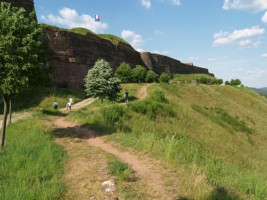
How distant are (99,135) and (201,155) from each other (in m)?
5.32

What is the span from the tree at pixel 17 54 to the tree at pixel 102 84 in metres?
15.4

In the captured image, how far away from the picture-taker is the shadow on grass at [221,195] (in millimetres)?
7597

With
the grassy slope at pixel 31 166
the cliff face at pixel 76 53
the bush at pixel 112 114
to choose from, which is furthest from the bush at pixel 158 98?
the grassy slope at pixel 31 166

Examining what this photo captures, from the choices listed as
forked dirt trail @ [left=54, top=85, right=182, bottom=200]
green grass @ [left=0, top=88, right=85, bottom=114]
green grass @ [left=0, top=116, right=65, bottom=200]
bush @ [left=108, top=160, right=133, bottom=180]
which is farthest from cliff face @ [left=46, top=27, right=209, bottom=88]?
bush @ [left=108, top=160, right=133, bottom=180]

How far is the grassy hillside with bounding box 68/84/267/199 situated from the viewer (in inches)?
345

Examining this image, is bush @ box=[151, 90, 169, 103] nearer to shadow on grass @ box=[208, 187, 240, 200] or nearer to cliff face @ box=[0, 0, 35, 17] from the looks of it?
shadow on grass @ box=[208, 187, 240, 200]

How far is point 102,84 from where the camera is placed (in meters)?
29.4

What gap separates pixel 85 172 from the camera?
371 inches

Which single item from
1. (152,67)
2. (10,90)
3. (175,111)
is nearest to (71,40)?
(175,111)

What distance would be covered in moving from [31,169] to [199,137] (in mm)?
17495

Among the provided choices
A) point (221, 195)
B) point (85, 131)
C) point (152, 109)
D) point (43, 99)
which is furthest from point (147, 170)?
point (43, 99)

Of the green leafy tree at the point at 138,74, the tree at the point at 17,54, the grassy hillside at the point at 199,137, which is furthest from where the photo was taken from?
the green leafy tree at the point at 138,74

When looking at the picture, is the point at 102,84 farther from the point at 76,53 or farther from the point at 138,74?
the point at 138,74

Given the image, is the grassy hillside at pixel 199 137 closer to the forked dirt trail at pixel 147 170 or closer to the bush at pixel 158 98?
the bush at pixel 158 98
